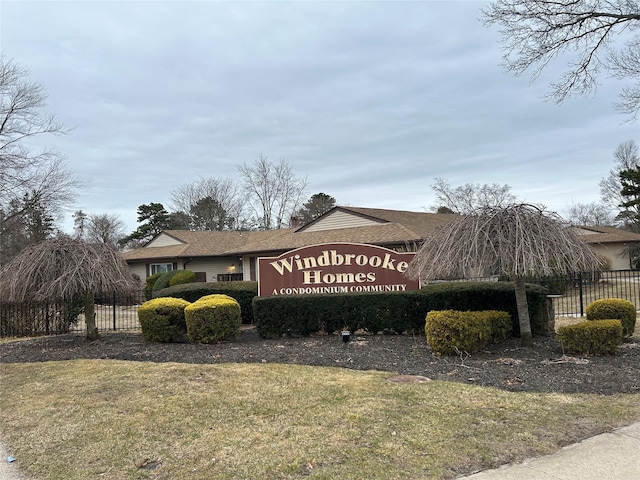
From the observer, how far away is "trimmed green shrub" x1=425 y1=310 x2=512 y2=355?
7.36 meters

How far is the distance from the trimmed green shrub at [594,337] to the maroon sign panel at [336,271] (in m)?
3.65

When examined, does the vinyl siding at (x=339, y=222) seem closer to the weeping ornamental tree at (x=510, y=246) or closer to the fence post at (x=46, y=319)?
the fence post at (x=46, y=319)

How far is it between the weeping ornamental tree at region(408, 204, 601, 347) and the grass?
2035 mm

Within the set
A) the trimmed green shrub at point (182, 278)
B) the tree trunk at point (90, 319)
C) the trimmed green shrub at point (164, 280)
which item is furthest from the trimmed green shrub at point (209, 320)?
the trimmed green shrub at point (164, 280)

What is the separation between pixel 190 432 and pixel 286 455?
1.13 metres

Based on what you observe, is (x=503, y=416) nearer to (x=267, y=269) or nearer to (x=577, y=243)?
(x=577, y=243)

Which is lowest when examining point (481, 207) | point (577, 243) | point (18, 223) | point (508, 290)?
point (508, 290)

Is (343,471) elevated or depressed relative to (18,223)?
depressed

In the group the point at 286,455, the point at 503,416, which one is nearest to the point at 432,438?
the point at 503,416

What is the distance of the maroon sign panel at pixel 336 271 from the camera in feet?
34.9

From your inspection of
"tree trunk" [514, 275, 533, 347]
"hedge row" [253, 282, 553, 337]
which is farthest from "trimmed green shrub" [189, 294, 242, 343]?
"tree trunk" [514, 275, 533, 347]

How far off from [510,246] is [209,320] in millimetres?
5970

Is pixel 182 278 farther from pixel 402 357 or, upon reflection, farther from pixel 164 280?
pixel 402 357

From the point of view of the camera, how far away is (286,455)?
151 inches
